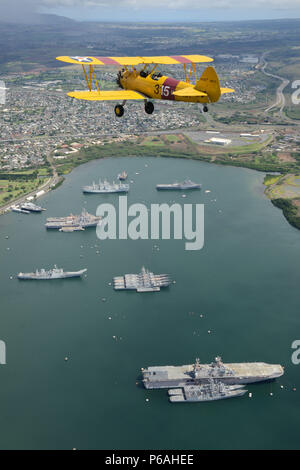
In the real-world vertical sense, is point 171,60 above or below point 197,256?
above

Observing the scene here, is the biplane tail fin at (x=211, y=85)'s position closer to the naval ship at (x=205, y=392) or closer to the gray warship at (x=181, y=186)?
the naval ship at (x=205, y=392)

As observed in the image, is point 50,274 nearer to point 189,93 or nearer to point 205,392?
point 205,392

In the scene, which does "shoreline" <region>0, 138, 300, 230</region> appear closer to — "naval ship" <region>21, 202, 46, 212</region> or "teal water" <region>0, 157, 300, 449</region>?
"naval ship" <region>21, 202, 46, 212</region>

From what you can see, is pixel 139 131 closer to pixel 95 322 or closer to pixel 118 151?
pixel 118 151

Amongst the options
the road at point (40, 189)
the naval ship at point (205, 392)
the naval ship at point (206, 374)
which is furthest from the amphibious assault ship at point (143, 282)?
the road at point (40, 189)

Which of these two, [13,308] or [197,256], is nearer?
[13,308]

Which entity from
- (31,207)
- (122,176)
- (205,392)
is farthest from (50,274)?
(122,176)

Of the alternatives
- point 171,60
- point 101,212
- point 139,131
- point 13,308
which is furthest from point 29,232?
point 139,131
